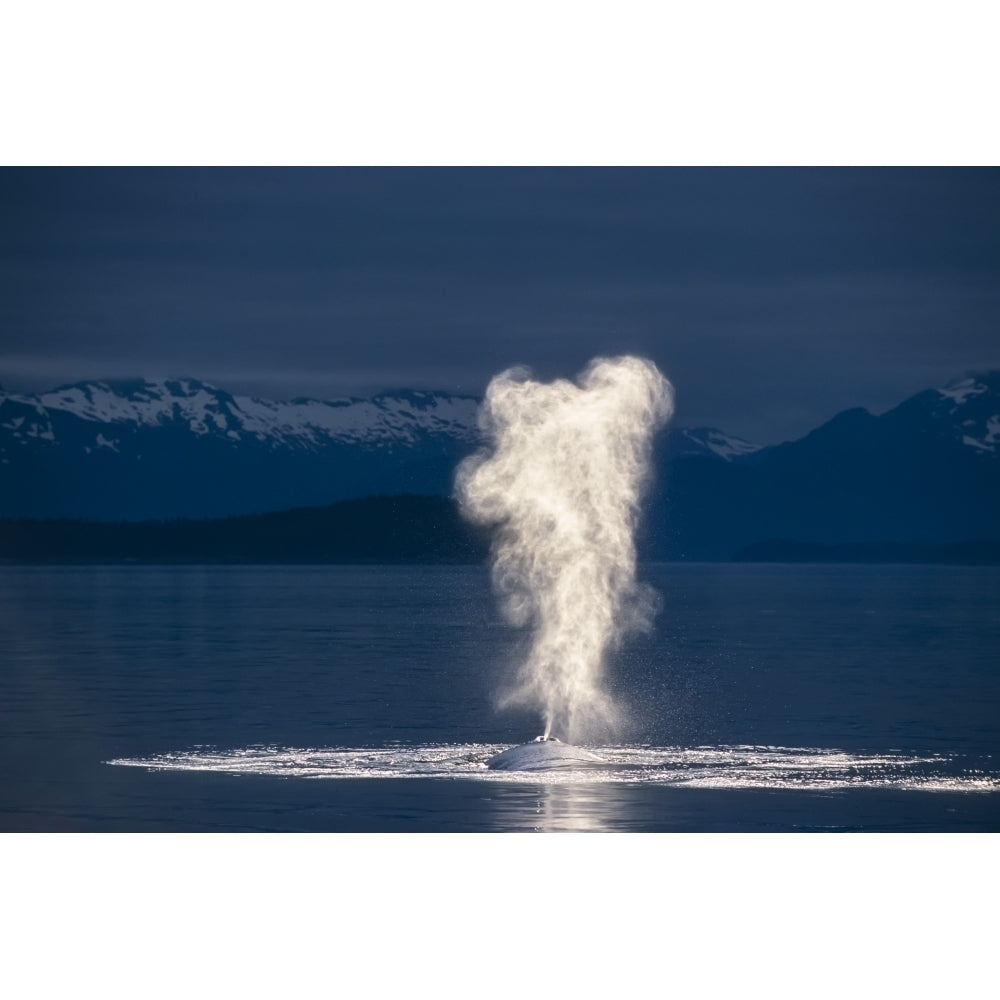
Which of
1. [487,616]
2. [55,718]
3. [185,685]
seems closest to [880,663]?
[185,685]

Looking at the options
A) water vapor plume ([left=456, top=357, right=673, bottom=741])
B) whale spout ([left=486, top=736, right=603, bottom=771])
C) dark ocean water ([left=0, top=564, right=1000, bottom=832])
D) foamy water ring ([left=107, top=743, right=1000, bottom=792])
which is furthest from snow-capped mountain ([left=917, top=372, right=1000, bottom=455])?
whale spout ([left=486, top=736, right=603, bottom=771])

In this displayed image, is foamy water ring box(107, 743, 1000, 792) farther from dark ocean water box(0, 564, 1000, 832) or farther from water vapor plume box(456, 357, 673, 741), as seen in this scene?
water vapor plume box(456, 357, 673, 741)

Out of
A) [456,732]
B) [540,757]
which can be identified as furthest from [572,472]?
[456,732]

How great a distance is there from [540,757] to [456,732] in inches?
301

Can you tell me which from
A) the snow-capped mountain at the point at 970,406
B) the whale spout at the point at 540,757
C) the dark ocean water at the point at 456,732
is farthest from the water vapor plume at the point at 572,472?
the snow-capped mountain at the point at 970,406

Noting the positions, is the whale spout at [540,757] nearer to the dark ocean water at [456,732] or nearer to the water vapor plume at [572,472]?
the dark ocean water at [456,732]

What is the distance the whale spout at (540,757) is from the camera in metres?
28.9

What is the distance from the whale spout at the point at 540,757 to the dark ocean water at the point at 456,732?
0.55 meters

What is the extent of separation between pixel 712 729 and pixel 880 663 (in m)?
22.8

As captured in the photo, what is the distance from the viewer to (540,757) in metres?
29.0

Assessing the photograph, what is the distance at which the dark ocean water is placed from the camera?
25203mm

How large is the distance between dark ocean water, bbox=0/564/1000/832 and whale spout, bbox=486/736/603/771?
0.55 metres

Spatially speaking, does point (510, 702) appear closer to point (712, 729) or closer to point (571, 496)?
point (712, 729)

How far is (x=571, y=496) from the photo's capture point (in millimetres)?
31766
